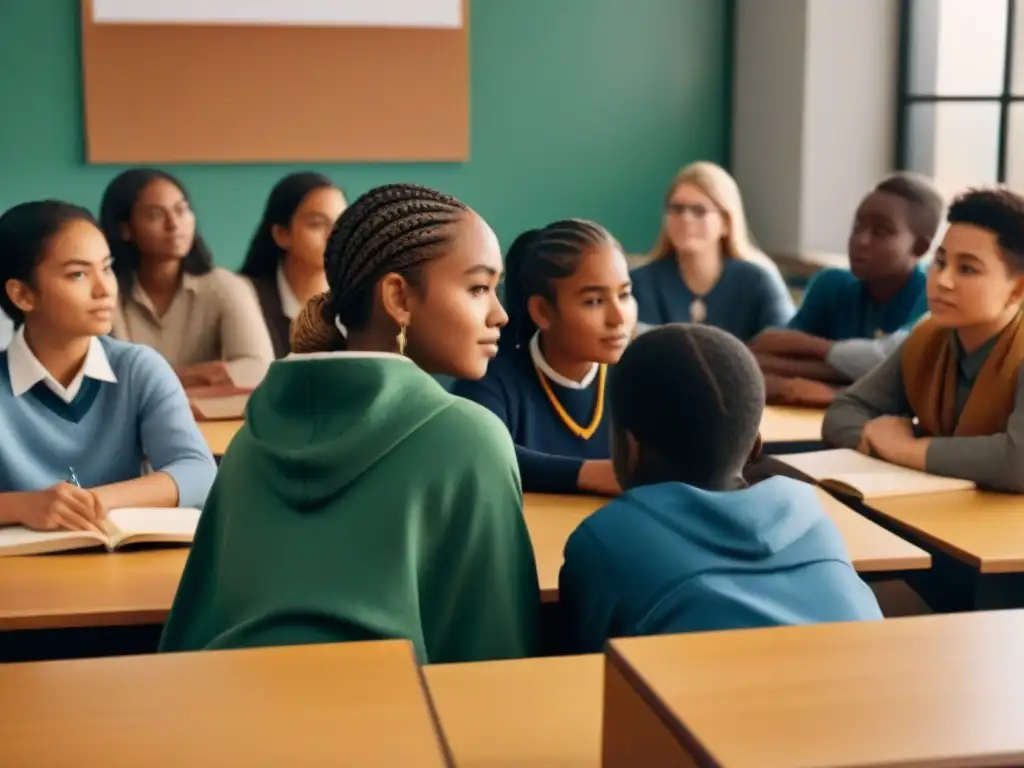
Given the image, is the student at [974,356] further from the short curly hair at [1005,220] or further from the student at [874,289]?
the student at [874,289]

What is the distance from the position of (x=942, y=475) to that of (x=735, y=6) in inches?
145

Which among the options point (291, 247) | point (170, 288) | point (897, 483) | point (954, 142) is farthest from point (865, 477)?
point (954, 142)

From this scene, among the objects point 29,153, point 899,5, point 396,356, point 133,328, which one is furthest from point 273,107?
point 396,356

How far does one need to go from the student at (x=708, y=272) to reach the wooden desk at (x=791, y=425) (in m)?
0.63

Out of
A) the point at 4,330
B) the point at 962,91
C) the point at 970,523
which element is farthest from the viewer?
the point at 962,91

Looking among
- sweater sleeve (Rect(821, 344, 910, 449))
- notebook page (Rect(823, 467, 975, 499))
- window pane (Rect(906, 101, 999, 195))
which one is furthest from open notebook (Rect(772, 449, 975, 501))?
window pane (Rect(906, 101, 999, 195))

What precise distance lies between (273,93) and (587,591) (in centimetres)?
415

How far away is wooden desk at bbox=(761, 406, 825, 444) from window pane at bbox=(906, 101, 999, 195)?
1.87 meters

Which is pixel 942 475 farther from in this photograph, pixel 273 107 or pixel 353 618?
pixel 273 107

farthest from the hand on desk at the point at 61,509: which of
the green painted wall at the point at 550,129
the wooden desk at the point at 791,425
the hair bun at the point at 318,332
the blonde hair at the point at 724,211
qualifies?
the green painted wall at the point at 550,129

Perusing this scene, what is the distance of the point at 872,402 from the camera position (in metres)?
2.82

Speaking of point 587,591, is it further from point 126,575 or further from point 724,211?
point 724,211

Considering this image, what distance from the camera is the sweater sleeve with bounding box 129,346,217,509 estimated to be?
7.70 feet

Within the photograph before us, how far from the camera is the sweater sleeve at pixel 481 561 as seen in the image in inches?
59.6
